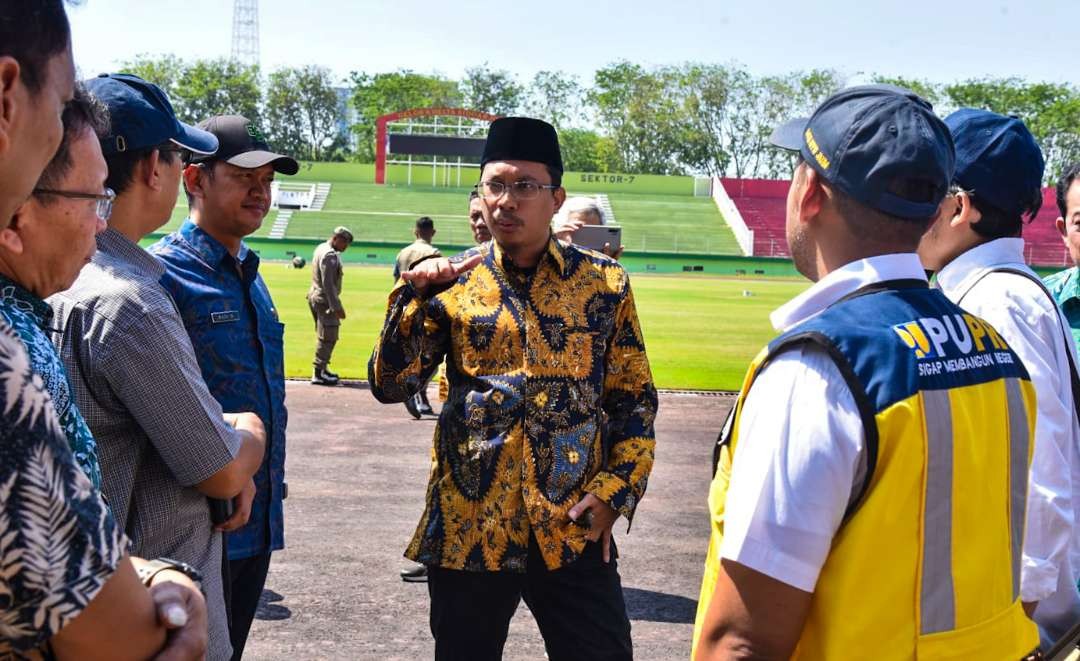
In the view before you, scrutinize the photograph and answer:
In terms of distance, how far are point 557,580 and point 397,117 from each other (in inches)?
3137

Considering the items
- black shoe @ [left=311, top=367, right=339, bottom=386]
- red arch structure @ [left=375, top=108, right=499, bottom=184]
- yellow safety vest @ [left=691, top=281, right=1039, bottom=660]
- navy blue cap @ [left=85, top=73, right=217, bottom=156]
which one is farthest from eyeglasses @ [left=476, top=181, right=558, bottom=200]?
red arch structure @ [left=375, top=108, right=499, bottom=184]

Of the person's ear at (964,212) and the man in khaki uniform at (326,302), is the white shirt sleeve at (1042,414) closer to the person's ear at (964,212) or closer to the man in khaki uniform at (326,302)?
the person's ear at (964,212)

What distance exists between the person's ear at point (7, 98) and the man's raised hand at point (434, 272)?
7.75ft

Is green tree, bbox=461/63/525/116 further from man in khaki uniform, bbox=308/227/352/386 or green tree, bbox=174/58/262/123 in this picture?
man in khaki uniform, bbox=308/227/352/386

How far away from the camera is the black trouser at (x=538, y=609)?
369 cm

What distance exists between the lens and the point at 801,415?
1927mm

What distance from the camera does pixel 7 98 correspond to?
1367mm

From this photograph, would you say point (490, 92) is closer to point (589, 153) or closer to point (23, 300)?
point (589, 153)

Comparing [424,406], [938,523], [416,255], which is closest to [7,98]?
[938,523]

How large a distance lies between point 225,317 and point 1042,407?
8.33 feet

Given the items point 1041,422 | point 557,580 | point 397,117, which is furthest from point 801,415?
point 397,117

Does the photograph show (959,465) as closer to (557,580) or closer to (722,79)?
(557,580)

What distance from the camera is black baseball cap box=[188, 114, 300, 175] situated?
4035 millimetres

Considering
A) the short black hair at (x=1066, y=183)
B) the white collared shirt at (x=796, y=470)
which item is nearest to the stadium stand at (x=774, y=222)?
the short black hair at (x=1066, y=183)
